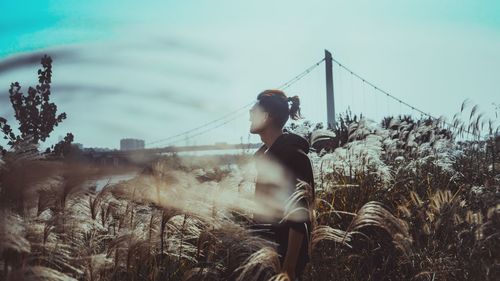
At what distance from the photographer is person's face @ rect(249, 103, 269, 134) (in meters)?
3.04

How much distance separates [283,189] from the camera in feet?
8.89

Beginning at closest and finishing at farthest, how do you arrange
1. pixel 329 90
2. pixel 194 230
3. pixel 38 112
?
Result: pixel 194 230, pixel 38 112, pixel 329 90

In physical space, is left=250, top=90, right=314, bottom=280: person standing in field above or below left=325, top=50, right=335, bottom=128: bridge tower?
below

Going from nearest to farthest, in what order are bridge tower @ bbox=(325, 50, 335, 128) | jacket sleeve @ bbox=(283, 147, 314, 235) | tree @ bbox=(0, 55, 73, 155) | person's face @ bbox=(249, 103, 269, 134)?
jacket sleeve @ bbox=(283, 147, 314, 235) → person's face @ bbox=(249, 103, 269, 134) → tree @ bbox=(0, 55, 73, 155) → bridge tower @ bbox=(325, 50, 335, 128)

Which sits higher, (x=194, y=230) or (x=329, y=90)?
(x=329, y=90)

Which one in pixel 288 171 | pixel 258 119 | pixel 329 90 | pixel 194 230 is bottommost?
pixel 194 230

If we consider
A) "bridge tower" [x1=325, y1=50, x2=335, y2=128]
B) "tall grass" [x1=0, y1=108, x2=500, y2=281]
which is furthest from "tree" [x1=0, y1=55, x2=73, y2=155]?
"bridge tower" [x1=325, y1=50, x2=335, y2=128]

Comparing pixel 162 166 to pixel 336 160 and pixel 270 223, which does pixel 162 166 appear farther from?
pixel 336 160

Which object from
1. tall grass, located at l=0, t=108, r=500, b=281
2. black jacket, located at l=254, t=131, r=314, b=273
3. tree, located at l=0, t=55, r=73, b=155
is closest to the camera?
tall grass, located at l=0, t=108, r=500, b=281

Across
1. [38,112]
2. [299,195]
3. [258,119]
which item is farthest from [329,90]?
[299,195]

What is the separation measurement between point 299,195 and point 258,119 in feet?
2.24

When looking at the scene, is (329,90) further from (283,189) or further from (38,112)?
(283,189)

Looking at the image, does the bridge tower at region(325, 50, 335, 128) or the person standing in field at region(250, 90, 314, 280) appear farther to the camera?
the bridge tower at region(325, 50, 335, 128)

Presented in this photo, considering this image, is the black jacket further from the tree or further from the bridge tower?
the bridge tower
